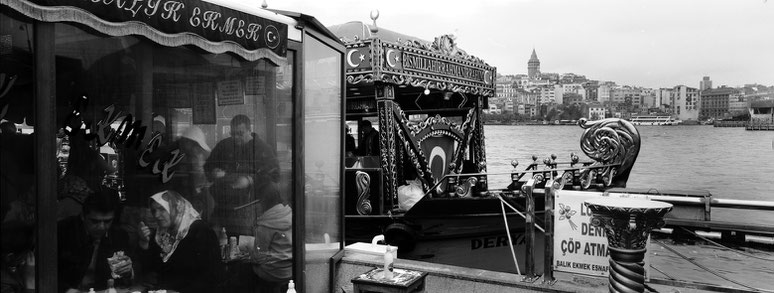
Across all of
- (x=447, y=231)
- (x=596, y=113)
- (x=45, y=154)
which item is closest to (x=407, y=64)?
(x=447, y=231)

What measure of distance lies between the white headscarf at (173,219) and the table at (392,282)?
1.37m

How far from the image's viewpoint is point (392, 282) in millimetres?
4379

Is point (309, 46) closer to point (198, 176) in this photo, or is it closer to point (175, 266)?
point (198, 176)

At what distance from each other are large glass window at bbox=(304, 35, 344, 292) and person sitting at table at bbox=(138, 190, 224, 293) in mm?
1102

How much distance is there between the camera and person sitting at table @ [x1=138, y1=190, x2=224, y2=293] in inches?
144

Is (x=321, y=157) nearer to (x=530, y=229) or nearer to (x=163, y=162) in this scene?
(x=163, y=162)

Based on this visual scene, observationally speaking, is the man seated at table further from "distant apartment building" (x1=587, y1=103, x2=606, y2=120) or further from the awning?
"distant apartment building" (x1=587, y1=103, x2=606, y2=120)

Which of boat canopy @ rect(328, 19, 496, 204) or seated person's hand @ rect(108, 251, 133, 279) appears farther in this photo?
boat canopy @ rect(328, 19, 496, 204)

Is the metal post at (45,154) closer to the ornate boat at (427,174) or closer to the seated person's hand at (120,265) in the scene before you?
the seated person's hand at (120,265)

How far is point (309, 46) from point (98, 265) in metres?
2.46

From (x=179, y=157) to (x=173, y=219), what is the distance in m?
0.40

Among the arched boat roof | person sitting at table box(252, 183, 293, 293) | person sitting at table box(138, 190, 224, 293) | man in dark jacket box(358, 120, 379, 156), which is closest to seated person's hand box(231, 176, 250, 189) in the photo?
person sitting at table box(252, 183, 293, 293)

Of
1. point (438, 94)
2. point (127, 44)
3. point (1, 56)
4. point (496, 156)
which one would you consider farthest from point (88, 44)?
point (496, 156)

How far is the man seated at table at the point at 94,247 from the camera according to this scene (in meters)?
3.17
